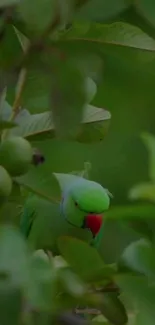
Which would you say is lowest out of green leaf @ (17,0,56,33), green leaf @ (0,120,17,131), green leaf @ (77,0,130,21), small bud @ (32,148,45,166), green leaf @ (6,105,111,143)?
small bud @ (32,148,45,166)

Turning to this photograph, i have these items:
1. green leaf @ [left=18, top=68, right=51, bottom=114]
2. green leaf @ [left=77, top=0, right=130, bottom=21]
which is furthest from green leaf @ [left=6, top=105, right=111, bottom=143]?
green leaf @ [left=77, top=0, right=130, bottom=21]

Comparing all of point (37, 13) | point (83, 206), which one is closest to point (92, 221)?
point (83, 206)

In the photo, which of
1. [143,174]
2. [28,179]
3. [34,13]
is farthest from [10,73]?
[143,174]

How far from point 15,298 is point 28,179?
186mm

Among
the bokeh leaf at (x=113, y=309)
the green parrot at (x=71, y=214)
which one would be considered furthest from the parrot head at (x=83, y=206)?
the bokeh leaf at (x=113, y=309)

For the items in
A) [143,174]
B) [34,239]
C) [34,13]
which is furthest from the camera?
[143,174]

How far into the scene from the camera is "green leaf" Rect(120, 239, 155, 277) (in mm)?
439

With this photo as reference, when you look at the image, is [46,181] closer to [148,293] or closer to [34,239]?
[34,239]

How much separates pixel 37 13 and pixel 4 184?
0.15 metres

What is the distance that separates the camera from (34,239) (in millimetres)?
581

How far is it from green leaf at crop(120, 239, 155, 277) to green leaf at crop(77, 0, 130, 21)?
0.41ft

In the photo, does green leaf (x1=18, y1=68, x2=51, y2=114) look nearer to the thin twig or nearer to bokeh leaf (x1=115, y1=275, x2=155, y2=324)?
the thin twig

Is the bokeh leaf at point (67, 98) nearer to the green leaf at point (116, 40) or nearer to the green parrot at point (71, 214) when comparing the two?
the green leaf at point (116, 40)

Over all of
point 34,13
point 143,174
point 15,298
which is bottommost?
point 143,174
